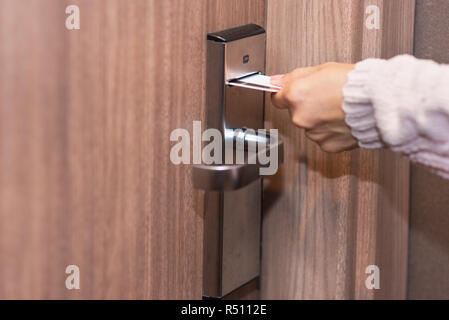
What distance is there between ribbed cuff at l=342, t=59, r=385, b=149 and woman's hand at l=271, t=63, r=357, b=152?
11mm

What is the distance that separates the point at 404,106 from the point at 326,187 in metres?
0.16

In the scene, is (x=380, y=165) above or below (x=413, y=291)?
above

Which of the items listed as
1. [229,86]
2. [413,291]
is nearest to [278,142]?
[229,86]

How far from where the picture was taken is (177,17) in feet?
1.50

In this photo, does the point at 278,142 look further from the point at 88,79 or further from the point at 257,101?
Result: the point at 88,79

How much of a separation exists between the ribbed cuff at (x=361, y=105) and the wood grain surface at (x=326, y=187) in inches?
3.7

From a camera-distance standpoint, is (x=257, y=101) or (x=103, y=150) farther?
(x=257, y=101)

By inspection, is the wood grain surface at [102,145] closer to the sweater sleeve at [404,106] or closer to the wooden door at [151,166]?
the wooden door at [151,166]

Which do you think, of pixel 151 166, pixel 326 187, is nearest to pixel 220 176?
pixel 151 166

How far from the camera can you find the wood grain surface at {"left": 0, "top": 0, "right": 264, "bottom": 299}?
0.35m

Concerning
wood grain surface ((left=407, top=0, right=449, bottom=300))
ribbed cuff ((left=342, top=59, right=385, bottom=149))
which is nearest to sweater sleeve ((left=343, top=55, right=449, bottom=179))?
ribbed cuff ((left=342, top=59, right=385, bottom=149))

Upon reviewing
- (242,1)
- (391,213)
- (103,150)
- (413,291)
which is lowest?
(413,291)

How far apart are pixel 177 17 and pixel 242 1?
0.30 ft

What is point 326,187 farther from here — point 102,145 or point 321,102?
point 102,145
